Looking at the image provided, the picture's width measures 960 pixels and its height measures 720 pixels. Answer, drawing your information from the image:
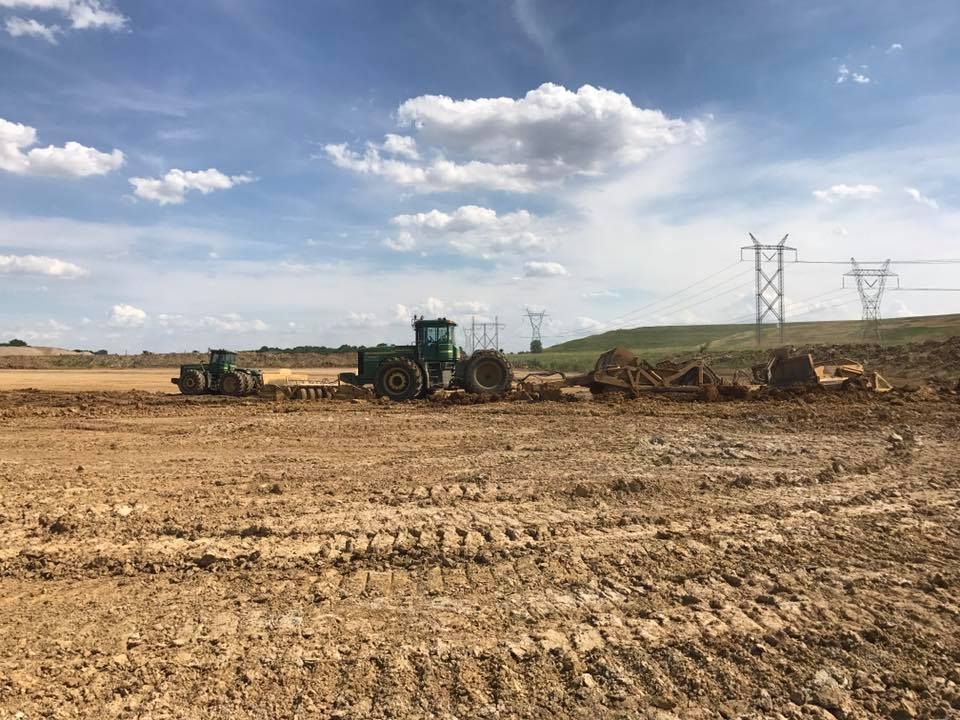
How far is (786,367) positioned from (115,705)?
18.9m

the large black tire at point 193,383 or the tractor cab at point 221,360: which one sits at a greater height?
the tractor cab at point 221,360

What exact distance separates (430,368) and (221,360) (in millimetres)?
10379

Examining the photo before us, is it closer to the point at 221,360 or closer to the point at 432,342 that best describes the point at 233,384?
the point at 221,360

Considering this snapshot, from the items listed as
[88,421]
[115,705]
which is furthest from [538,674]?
[88,421]

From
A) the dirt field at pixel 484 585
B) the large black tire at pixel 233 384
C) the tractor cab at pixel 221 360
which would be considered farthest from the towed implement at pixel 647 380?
the tractor cab at pixel 221 360

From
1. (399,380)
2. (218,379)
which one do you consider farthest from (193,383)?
(399,380)

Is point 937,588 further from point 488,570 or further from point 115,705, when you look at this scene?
point 115,705

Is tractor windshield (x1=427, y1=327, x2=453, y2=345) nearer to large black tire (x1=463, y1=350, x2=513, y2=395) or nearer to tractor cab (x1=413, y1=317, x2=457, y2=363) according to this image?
tractor cab (x1=413, y1=317, x2=457, y2=363)

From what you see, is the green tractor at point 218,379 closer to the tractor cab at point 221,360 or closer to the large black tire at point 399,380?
the tractor cab at point 221,360

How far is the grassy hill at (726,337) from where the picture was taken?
6322 centimetres

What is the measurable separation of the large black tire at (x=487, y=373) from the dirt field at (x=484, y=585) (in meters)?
9.68

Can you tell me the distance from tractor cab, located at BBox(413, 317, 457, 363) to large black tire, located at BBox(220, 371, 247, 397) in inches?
326

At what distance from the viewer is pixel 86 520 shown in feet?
20.1

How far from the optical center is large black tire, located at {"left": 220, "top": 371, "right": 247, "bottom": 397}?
24.1m
